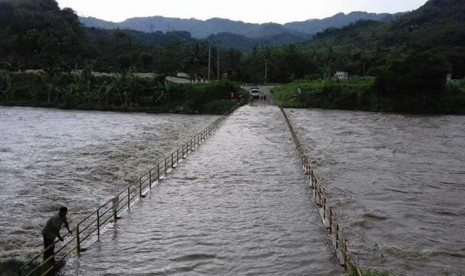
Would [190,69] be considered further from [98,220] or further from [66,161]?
[98,220]

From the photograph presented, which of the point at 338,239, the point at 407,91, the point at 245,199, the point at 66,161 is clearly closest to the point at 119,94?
the point at 407,91

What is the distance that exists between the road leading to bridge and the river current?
0.05 metres

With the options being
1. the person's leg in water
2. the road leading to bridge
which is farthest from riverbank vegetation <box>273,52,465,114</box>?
the person's leg in water

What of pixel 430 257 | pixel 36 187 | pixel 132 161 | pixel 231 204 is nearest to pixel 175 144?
pixel 132 161

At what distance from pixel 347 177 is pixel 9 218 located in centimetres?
1636

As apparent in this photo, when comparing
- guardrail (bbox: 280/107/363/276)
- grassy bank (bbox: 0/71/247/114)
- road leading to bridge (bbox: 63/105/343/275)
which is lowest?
road leading to bridge (bbox: 63/105/343/275)

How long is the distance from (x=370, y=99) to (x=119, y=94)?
1416 inches

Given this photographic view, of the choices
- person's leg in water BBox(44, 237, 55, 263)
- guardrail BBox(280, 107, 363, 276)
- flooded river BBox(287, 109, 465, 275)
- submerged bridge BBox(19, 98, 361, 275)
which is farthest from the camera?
flooded river BBox(287, 109, 465, 275)

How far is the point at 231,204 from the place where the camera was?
19828 millimetres

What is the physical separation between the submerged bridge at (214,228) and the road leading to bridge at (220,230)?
3cm

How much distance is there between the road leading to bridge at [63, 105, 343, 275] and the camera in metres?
13.4

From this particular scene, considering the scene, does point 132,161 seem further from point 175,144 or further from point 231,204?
point 231,204

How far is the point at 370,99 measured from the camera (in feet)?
225

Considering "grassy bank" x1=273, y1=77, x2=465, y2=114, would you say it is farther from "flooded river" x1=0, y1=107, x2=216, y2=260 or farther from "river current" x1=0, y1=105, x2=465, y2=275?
"river current" x1=0, y1=105, x2=465, y2=275
